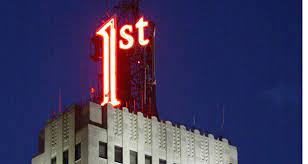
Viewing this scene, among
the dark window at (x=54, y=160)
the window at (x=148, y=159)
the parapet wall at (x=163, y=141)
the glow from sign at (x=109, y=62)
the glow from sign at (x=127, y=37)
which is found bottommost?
the window at (x=148, y=159)

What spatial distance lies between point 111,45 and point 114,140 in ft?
A: 42.2

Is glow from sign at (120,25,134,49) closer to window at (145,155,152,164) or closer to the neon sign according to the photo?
the neon sign

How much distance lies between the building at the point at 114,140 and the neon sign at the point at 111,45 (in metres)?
4.39

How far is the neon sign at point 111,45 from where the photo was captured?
90.1 metres

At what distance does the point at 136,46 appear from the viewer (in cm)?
10038

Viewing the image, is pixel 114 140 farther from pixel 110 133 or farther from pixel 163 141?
pixel 163 141

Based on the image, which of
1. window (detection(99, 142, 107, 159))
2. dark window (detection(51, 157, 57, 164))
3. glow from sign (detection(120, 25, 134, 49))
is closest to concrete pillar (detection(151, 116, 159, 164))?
window (detection(99, 142, 107, 159))

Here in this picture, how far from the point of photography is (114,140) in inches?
3302

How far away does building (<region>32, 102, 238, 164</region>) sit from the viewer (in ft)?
272

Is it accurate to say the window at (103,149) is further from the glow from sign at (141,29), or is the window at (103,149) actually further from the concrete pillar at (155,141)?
the glow from sign at (141,29)

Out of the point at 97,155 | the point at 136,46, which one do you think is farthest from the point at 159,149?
the point at 136,46

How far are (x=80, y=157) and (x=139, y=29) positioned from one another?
21.4 m

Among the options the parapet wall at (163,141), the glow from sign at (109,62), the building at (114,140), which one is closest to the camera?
the building at (114,140)

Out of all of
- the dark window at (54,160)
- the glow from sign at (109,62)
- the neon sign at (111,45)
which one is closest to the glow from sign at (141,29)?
the neon sign at (111,45)
